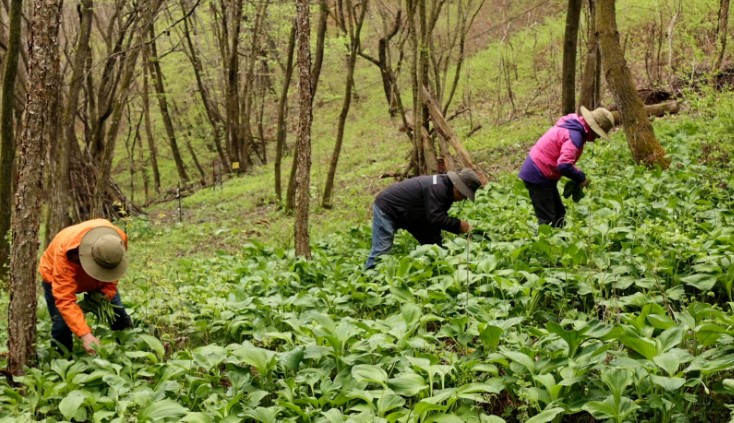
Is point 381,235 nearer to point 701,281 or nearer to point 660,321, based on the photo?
point 701,281

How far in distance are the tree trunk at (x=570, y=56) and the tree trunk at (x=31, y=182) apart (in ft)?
33.8

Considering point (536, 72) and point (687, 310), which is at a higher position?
point (536, 72)

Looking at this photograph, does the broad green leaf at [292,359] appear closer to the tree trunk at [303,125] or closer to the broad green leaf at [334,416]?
the broad green leaf at [334,416]

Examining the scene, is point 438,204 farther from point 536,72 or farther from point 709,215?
point 536,72

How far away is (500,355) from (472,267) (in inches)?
82.0

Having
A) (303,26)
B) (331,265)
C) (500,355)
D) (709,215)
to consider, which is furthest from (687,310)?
(303,26)

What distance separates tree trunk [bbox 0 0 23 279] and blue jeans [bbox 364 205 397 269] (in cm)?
486

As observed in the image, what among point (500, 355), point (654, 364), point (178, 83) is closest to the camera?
point (654, 364)

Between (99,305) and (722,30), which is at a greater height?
(722,30)

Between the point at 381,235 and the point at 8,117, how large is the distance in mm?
5438

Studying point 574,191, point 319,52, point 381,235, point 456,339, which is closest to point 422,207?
point 381,235

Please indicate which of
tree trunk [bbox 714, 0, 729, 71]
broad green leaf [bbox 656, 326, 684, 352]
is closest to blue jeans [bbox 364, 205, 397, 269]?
broad green leaf [bbox 656, 326, 684, 352]

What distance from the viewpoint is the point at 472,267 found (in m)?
6.40

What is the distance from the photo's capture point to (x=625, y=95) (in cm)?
1033
